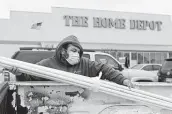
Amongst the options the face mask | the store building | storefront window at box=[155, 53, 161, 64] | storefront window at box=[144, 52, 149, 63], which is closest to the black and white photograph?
the face mask

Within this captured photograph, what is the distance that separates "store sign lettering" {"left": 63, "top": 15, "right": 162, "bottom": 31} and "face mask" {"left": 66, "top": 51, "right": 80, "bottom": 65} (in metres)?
25.3

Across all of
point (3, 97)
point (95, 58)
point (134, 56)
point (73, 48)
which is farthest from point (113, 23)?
point (3, 97)

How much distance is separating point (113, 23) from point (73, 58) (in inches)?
1058

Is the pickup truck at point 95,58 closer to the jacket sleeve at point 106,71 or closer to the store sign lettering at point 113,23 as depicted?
the jacket sleeve at point 106,71

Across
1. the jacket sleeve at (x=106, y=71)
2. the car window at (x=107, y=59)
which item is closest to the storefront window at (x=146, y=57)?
the car window at (x=107, y=59)

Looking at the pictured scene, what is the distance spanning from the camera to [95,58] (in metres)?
7.84

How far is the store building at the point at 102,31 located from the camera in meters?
27.5

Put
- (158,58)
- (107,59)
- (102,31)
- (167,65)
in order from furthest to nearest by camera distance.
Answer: (158,58), (102,31), (167,65), (107,59)

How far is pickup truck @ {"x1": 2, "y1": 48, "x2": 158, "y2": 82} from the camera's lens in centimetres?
643

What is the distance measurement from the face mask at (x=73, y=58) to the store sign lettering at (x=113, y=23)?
25319mm

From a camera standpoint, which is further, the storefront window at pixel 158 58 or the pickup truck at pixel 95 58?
the storefront window at pixel 158 58

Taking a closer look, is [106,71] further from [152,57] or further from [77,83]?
[152,57]

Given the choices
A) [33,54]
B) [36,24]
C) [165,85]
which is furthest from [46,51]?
[36,24]

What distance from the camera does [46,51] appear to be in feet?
21.4
